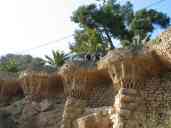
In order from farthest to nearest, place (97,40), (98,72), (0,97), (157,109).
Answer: (97,40) < (0,97) < (98,72) < (157,109)

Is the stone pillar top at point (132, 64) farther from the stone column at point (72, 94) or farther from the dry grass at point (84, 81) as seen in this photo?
the stone column at point (72, 94)

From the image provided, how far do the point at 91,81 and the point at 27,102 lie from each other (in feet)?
8.41

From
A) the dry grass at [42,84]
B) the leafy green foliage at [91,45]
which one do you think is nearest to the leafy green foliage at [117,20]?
the leafy green foliage at [91,45]

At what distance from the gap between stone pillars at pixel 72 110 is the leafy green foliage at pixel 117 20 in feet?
19.9

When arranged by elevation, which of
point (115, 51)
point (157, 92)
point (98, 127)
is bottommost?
point (98, 127)

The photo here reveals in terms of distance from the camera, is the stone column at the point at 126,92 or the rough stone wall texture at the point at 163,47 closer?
the stone column at the point at 126,92

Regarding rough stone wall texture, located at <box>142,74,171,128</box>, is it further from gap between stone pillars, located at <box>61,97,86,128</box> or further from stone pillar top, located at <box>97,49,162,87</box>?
gap between stone pillars, located at <box>61,97,86,128</box>

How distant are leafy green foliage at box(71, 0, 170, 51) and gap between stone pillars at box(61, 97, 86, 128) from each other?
606 centimetres

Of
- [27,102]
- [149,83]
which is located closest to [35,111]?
[27,102]

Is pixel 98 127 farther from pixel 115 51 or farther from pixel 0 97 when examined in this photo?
pixel 0 97

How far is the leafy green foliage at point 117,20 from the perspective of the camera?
21594 mm

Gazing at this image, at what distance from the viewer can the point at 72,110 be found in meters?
15.4

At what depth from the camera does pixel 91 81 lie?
1617cm

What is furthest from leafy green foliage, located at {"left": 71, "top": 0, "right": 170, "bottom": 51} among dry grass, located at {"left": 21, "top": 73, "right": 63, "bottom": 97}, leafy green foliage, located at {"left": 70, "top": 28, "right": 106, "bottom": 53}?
dry grass, located at {"left": 21, "top": 73, "right": 63, "bottom": 97}
